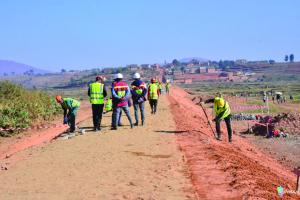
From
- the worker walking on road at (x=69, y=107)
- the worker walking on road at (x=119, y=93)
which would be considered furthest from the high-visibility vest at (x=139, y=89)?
the worker walking on road at (x=69, y=107)

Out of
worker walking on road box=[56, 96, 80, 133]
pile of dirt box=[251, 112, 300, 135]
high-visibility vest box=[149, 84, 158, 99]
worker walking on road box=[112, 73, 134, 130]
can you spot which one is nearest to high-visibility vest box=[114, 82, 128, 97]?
worker walking on road box=[112, 73, 134, 130]

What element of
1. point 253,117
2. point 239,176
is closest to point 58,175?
point 239,176

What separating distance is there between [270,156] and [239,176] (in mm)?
7747

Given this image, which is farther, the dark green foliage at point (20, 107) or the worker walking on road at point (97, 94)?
the dark green foliage at point (20, 107)

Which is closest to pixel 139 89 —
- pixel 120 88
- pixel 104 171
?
pixel 120 88

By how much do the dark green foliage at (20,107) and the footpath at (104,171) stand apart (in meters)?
7.51

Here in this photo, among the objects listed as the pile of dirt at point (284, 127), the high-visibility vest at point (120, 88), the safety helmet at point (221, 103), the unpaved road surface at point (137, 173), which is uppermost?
the high-visibility vest at point (120, 88)

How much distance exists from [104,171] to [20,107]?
1249cm

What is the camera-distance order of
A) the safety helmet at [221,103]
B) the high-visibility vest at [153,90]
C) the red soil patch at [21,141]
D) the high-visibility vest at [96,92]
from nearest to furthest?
the safety helmet at [221,103] → the high-visibility vest at [96,92] → the red soil patch at [21,141] → the high-visibility vest at [153,90]

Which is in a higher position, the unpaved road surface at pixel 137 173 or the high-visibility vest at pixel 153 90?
the high-visibility vest at pixel 153 90

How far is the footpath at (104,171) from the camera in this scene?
544 cm

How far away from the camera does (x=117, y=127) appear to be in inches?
439

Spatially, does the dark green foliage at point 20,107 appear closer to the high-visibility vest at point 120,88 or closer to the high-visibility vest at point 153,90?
the high-visibility vest at point 153,90

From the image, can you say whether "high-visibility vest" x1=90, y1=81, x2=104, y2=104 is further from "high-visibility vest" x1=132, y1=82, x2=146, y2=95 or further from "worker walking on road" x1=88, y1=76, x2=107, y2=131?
"high-visibility vest" x1=132, y1=82, x2=146, y2=95
